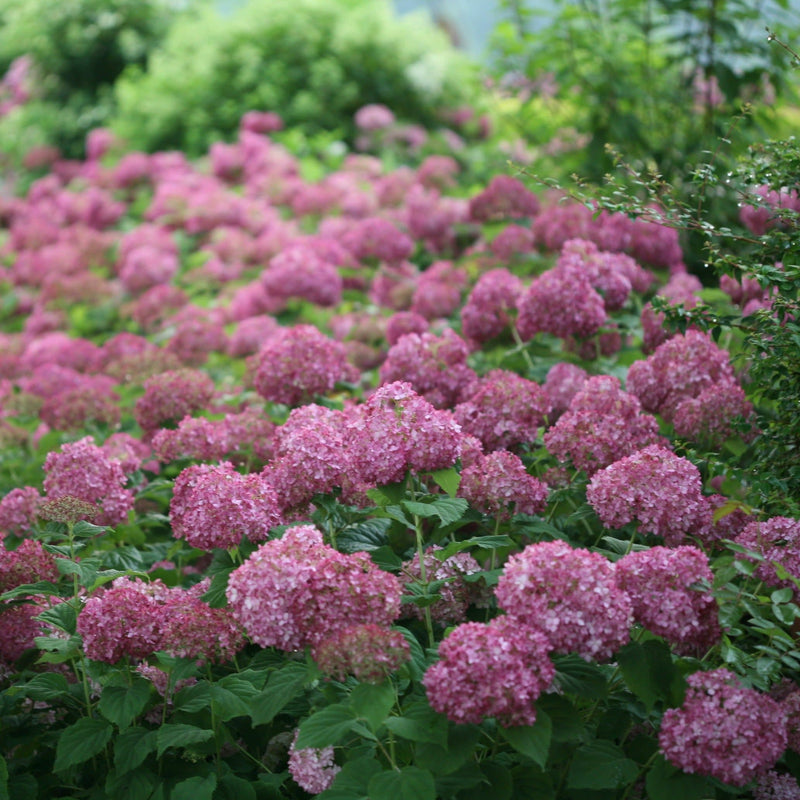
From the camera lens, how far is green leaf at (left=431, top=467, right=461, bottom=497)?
2.08 m

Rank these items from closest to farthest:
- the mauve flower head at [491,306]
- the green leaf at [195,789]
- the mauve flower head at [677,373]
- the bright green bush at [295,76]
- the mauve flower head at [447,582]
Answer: the green leaf at [195,789]
the mauve flower head at [447,582]
the mauve flower head at [677,373]
the mauve flower head at [491,306]
the bright green bush at [295,76]

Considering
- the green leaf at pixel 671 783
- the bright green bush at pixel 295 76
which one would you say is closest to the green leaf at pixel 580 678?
the green leaf at pixel 671 783

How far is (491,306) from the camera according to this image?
3281 millimetres

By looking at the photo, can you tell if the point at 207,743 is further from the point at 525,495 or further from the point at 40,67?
the point at 40,67

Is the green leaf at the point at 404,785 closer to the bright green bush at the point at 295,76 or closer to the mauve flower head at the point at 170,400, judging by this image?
the mauve flower head at the point at 170,400

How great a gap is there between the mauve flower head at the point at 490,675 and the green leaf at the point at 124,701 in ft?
2.09

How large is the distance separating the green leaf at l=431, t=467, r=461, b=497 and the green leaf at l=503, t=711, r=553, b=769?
0.51 meters

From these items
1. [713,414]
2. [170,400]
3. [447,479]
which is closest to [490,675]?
[447,479]

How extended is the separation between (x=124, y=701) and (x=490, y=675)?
79 cm

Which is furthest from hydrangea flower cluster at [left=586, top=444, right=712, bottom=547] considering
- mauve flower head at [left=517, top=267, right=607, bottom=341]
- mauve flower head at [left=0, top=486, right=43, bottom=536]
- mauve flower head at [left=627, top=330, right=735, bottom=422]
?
mauve flower head at [left=0, top=486, right=43, bottom=536]

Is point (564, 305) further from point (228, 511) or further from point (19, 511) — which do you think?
point (19, 511)

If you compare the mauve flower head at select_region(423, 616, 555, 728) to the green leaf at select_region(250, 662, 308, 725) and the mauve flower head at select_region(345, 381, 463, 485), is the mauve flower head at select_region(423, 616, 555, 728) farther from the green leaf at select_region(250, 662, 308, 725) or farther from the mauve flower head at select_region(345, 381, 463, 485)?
the mauve flower head at select_region(345, 381, 463, 485)

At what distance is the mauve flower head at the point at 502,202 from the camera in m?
4.24

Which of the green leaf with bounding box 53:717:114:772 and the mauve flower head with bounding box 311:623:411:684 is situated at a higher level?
the mauve flower head with bounding box 311:623:411:684
